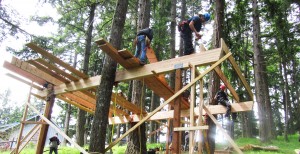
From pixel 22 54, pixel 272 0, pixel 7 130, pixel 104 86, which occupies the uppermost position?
pixel 272 0

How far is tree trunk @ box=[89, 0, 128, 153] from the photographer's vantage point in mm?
5445

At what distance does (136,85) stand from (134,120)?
5.32 feet

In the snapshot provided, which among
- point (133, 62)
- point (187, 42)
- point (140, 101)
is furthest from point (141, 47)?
point (140, 101)

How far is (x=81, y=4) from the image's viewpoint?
15641 millimetres

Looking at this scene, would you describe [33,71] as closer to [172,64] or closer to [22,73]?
[22,73]

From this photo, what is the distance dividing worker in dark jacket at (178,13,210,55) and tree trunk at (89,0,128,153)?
1.67 meters

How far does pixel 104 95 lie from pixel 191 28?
8.52ft

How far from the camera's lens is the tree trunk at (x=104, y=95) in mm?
5445

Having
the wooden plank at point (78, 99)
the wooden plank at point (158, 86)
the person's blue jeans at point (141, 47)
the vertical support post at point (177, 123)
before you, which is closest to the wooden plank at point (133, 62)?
the person's blue jeans at point (141, 47)

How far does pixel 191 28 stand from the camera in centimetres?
573

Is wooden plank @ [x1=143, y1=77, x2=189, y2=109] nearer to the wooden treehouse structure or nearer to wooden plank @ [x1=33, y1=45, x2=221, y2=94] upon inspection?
the wooden treehouse structure

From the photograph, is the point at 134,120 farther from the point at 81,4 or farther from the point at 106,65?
the point at 81,4

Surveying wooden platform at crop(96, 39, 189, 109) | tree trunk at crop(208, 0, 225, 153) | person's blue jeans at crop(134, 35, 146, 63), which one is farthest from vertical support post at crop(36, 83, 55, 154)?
tree trunk at crop(208, 0, 225, 153)

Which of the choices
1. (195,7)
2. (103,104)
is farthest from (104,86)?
(195,7)
